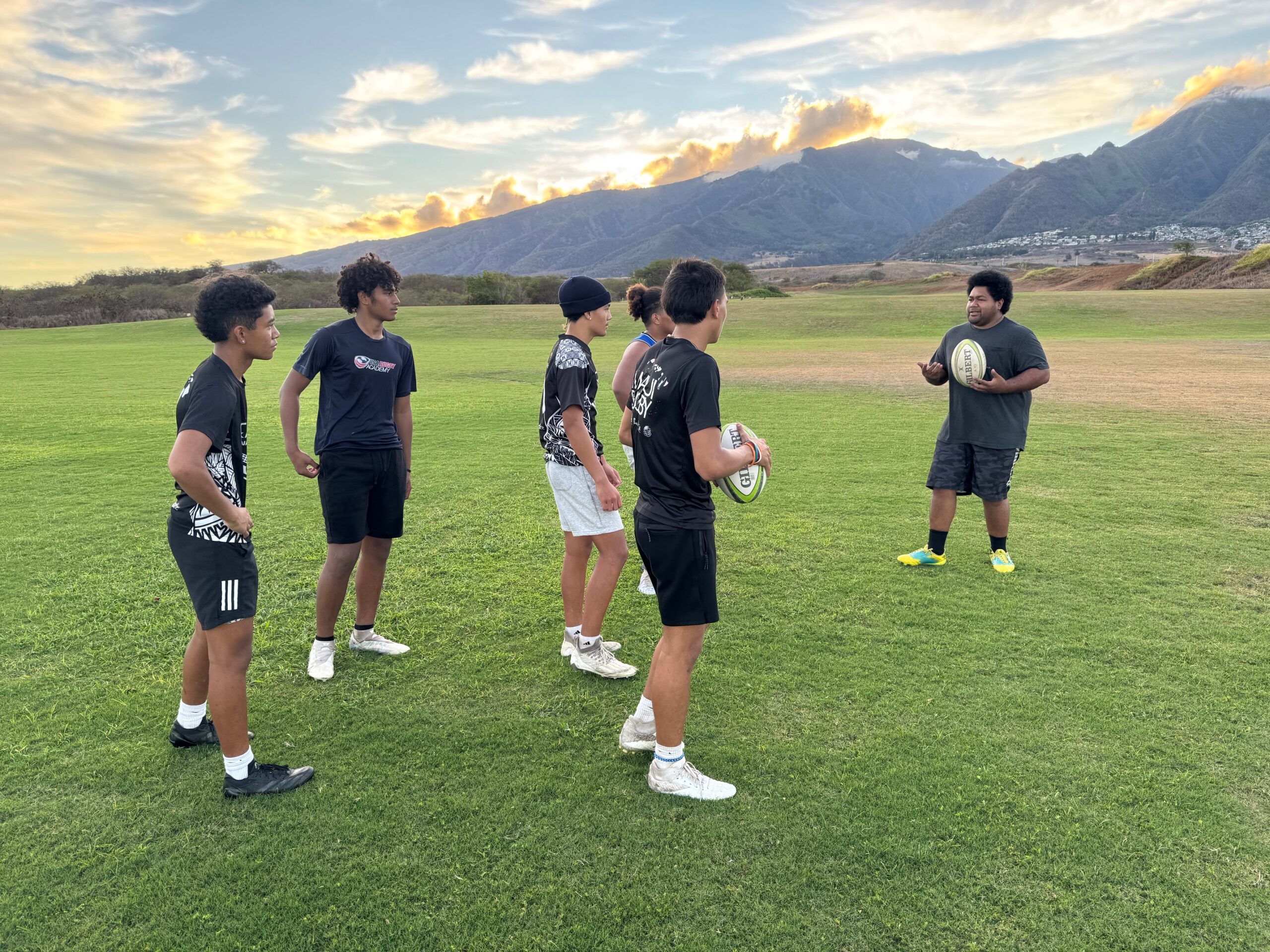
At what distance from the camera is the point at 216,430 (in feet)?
9.80

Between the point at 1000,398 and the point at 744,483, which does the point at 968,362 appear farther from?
the point at 744,483

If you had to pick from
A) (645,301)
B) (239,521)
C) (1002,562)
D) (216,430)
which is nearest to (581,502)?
(645,301)

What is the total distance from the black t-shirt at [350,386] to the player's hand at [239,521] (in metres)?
1.19

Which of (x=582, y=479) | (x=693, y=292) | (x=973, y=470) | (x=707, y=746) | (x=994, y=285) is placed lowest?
(x=707, y=746)

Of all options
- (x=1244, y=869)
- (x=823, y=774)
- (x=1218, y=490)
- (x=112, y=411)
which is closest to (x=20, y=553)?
(x=823, y=774)

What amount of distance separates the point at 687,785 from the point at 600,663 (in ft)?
4.13

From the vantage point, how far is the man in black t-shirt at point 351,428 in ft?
14.2

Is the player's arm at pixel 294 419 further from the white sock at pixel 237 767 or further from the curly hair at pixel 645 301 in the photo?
the curly hair at pixel 645 301

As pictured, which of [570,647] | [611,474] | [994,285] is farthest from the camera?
[994,285]

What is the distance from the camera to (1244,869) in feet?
9.41

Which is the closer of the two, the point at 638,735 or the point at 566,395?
the point at 638,735

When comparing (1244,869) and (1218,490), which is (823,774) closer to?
(1244,869)

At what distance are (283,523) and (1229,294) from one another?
53154 millimetres

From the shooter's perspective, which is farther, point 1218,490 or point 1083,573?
point 1218,490
